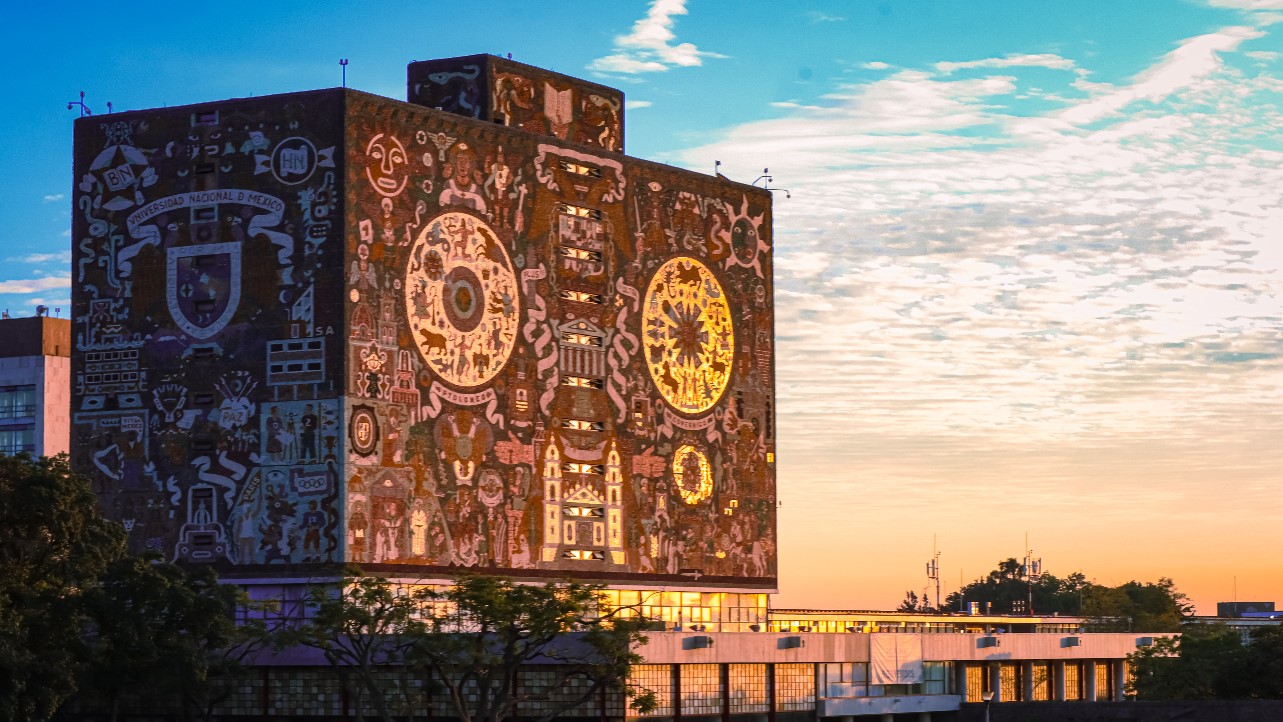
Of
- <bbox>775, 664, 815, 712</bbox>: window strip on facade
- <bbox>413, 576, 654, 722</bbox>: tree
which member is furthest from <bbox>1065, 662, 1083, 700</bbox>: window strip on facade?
<bbox>413, 576, 654, 722</bbox>: tree

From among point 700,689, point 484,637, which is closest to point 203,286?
point 484,637

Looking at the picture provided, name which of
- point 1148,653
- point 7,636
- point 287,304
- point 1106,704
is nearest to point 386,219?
point 287,304

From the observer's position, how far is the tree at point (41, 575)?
67.6m

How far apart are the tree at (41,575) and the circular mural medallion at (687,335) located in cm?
3572

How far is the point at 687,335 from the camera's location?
103 metres

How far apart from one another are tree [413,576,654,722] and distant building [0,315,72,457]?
64.7m

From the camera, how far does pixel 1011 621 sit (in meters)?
123

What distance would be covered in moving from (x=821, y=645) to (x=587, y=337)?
18.3m

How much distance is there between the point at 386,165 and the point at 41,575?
2500 cm

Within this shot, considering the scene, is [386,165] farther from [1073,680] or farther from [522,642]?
[1073,680]

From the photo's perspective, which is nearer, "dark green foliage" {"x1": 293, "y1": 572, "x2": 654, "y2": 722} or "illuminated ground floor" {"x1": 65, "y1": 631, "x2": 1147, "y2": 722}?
"dark green foliage" {"x1": 293, "y1": 572, "x2": 654, "y2": 722}

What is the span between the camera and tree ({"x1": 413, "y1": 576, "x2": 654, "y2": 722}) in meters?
72.3

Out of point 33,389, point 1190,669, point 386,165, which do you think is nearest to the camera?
point 386,165

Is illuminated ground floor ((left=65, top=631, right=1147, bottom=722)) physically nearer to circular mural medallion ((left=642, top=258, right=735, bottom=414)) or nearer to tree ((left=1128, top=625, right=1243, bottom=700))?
tree ((left=1128, top=625, right=1243, bottom=700))
